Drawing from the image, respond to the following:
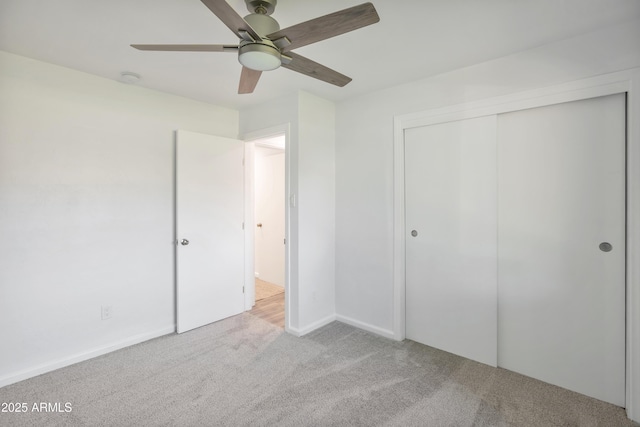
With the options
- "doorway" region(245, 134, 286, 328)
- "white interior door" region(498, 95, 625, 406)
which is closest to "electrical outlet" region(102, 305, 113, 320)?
"doorway" region(245, 134, 286, 328)

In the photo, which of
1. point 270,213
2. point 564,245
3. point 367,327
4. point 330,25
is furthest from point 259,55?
point 270,213

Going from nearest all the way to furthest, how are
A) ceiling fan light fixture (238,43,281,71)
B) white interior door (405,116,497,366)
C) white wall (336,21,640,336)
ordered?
ceiling fan light fixture (238,43,281,71) < white wall (336,21,640,336) < white interior door (405,116,497,366)

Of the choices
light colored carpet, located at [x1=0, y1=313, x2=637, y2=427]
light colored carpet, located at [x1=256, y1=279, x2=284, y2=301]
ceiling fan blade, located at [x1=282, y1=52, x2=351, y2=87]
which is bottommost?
light colored carpet, located at [x1=0, y1=313, x2=637, y2=427]

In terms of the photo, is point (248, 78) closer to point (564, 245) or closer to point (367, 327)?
point (564, 245)

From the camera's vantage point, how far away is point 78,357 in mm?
2527

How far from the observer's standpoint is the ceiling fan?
1.25 meters

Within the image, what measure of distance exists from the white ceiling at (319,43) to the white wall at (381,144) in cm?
11

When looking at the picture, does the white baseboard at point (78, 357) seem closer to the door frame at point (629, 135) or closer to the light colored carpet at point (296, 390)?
the light colored carpet at point (296, 390)

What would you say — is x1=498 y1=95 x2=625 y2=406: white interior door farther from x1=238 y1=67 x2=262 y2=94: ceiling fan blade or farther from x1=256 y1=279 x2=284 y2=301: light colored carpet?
x1=256 y1=279 x2=284 y2=301: light colored carpet

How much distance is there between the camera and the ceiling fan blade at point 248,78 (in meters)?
1.80

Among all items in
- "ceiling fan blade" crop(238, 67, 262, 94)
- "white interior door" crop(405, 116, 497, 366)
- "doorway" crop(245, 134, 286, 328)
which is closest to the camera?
"ceiling fan blade" crop(238, 67, 262, 94)

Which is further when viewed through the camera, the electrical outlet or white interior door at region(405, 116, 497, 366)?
the electrical outlet

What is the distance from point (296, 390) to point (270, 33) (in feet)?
7.07

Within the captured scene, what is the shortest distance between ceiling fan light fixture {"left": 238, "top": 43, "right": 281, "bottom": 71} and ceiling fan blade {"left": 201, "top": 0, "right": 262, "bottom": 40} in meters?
0.04
